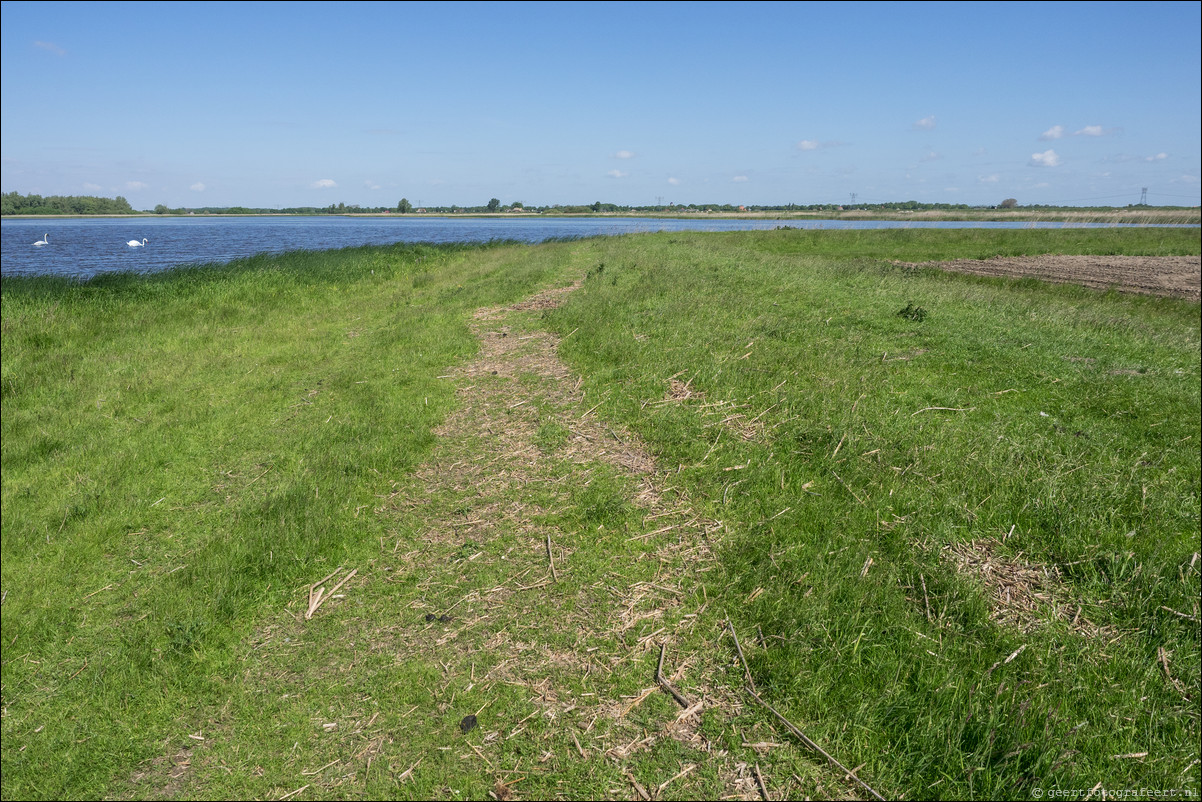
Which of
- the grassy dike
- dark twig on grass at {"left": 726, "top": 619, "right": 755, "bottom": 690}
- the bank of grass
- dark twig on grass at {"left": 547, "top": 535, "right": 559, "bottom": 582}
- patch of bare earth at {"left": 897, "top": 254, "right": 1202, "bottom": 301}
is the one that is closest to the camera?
the grassy dike

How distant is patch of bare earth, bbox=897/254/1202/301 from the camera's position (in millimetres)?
23344

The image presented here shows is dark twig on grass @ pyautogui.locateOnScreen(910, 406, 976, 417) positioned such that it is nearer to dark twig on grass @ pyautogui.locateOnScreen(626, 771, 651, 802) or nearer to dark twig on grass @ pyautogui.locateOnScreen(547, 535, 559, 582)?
dark twig on grass @ pyautogui.locateOnScreen(547, 535, 559, 582)

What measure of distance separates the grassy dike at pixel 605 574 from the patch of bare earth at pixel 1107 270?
1680 centimetres

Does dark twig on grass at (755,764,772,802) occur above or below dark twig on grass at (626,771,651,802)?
below

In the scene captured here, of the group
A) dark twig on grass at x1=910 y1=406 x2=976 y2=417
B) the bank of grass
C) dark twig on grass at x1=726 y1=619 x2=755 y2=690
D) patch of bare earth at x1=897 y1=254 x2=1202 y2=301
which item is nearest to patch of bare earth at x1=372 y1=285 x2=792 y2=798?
dark twig on grass at x1=726 y1=619 x2=755 y2=690

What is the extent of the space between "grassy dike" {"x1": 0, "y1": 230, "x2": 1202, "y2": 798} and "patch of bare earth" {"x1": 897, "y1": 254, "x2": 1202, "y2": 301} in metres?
16.8

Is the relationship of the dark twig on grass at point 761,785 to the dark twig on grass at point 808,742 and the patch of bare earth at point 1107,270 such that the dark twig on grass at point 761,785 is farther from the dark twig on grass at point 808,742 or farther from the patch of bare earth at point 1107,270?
the patch of bare earth at point 1107,270

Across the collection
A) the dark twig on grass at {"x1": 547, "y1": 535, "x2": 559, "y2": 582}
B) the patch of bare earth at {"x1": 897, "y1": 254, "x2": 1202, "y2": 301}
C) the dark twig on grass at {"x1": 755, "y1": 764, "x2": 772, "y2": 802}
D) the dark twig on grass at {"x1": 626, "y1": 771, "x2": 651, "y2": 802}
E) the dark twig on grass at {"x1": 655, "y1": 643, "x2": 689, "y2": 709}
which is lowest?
the dark twig on grass at {"x1": 755, "y1": 764, "x2": 772, "y2": 802}

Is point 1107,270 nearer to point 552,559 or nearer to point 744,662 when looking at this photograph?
point 744,662

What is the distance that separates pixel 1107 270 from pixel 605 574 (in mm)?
37465

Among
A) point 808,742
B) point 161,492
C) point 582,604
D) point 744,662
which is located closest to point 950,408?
point 744,662

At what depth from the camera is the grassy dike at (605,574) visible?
363cm

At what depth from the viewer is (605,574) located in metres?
5.31

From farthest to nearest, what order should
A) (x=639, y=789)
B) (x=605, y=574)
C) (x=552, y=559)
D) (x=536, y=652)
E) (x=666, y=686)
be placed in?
1. (x=552, y=559)
2. (x=605, y=574)
3. (x=536, y=652)
4. (x=666, y=686)
5. (x=639, y=789)
